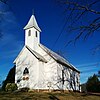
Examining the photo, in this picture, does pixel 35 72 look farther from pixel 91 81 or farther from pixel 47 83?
pixel 91 81

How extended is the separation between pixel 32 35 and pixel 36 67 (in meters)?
5.28

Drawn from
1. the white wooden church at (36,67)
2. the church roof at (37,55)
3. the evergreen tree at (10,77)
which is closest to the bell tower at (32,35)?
the white wooden church at (36,67)

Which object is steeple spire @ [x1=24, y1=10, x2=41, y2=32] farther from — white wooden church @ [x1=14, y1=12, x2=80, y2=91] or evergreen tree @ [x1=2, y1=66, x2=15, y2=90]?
evergreen tree @ [x1=2, y1=66, x2=15, y2=90]

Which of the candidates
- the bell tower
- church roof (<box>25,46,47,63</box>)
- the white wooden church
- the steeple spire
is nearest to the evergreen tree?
the white wooden church

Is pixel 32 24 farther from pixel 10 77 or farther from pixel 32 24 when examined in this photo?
pixel 10 77

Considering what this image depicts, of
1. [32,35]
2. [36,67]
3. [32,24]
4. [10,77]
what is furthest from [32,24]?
[10,77]

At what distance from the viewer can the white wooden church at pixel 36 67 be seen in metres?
26.3

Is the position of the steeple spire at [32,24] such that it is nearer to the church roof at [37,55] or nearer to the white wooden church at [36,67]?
the white wooden church at [36,67]

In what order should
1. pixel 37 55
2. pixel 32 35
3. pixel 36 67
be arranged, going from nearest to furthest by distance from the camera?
pixel 36 67
pixel 37 55
pixel 32 35

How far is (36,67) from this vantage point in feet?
85.9

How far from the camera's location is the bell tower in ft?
93.9

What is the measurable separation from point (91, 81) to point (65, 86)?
1742 centimetres

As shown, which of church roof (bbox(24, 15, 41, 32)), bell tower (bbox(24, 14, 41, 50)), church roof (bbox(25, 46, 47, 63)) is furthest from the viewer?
church roof (bbox(24, 15, 41, 32))

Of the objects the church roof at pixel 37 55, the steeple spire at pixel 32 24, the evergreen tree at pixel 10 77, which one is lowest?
the evergreen tree at pixel 10 77
